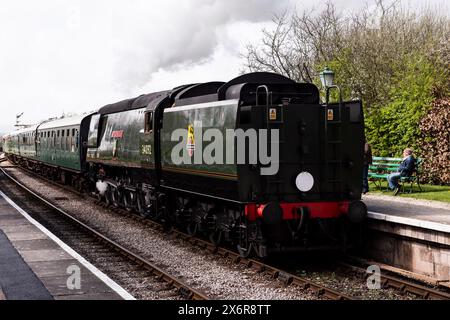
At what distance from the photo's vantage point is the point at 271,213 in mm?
9531

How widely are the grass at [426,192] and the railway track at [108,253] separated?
23.8ft

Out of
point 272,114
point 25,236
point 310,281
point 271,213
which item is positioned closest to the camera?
point 310,281

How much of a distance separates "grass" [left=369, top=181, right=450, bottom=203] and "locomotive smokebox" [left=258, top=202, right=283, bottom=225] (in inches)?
233

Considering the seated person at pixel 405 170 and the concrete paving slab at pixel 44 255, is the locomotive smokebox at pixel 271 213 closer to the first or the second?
the concrete paving slab at pixel 44 255

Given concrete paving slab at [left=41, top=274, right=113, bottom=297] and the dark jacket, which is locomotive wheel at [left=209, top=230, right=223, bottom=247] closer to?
concrete paving slab at [left=41, top=274, right=113, bottom=297]

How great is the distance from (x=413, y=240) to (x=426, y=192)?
5697 mm

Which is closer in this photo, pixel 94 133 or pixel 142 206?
pixel 142 206

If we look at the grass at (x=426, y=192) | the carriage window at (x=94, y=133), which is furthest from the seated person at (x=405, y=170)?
the carriage window at (x=94, y=133)

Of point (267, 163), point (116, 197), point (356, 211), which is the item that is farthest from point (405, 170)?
point (116, 197)

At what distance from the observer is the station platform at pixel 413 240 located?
31.3 ft

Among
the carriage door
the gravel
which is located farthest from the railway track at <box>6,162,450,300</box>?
the carriage door

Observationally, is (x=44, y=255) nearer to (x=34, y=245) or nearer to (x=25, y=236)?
(x=34, y=245)

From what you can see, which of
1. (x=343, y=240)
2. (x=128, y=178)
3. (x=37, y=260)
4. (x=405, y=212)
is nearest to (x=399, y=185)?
(x=405, y=212)
